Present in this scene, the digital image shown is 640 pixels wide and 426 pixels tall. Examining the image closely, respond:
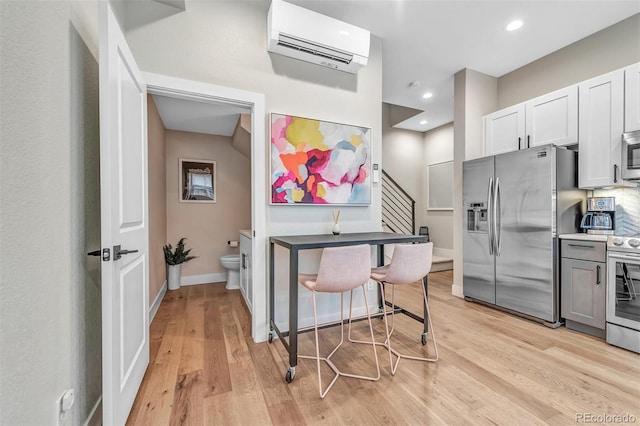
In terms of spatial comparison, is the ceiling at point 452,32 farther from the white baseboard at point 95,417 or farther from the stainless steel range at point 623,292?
the white baseboard at point 95,417

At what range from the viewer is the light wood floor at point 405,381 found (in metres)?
1.52

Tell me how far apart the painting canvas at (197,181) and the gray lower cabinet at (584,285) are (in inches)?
179

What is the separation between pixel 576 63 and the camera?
3.04m

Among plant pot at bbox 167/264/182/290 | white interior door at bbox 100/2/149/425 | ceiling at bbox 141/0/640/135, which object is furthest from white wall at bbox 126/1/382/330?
plant pot at bbox 167/264/182/290

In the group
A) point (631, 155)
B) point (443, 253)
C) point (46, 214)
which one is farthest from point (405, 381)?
point (443, 253)

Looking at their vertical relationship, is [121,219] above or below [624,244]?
above

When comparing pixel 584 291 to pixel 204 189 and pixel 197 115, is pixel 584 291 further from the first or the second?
pixel 204 189

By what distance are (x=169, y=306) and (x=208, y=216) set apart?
158cm

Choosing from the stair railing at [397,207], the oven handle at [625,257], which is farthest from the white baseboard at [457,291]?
the stair railing at [397,207]

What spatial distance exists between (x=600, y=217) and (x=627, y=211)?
26 cm

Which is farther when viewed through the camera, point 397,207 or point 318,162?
point 397,207

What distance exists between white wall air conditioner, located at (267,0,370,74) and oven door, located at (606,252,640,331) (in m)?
2.78

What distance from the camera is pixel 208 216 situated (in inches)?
175

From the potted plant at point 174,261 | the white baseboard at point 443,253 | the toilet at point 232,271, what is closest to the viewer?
the potted plant at point 174,261
